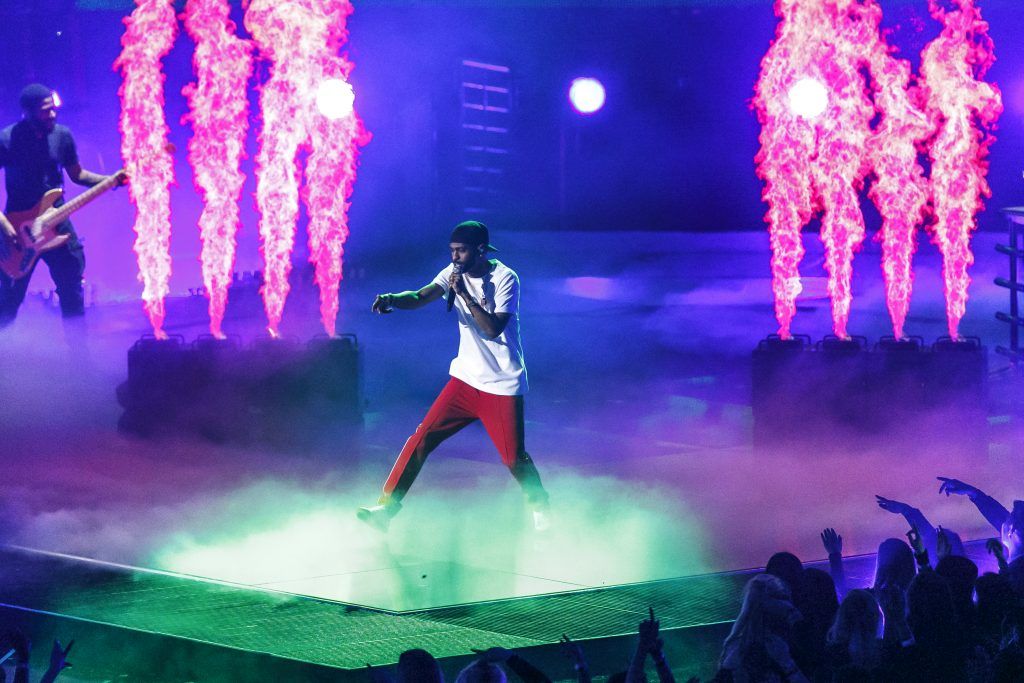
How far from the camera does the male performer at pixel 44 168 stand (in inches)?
350

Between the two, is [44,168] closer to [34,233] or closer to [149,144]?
[34,233]

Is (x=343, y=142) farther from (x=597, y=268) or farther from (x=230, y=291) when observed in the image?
(x=597, y=268)

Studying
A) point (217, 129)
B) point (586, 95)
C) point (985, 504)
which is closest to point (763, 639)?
point (985, 504)

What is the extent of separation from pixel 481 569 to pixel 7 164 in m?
5.59

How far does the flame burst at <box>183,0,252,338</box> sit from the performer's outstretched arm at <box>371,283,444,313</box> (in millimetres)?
3804

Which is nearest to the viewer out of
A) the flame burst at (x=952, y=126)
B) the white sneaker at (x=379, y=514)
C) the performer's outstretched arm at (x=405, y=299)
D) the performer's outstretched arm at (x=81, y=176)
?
the performer's outstretched arm at (x=405, y=299)

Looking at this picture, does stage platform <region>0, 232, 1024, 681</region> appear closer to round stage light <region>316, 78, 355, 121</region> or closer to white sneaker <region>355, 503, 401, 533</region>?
white sneaker <region>355, 503, 401, 533</region>

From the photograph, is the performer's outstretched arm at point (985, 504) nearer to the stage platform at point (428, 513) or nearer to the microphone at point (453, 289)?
the stage platform at point (428, 513)

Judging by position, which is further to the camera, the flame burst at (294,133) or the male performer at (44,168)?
the flame burst at (294,133)

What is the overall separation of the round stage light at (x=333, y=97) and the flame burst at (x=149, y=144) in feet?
4.47

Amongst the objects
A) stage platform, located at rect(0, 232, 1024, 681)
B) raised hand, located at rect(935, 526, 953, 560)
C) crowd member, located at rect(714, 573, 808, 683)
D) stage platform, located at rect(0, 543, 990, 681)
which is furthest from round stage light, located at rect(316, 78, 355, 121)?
crowd member, located at rect(714, 573, 808, 683)

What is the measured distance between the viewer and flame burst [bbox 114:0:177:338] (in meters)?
9.85

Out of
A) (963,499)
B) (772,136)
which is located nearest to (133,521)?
(963,499)

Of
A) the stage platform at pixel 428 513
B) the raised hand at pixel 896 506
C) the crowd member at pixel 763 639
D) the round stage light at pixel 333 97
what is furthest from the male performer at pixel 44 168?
the crowd member at pixel 763 639
